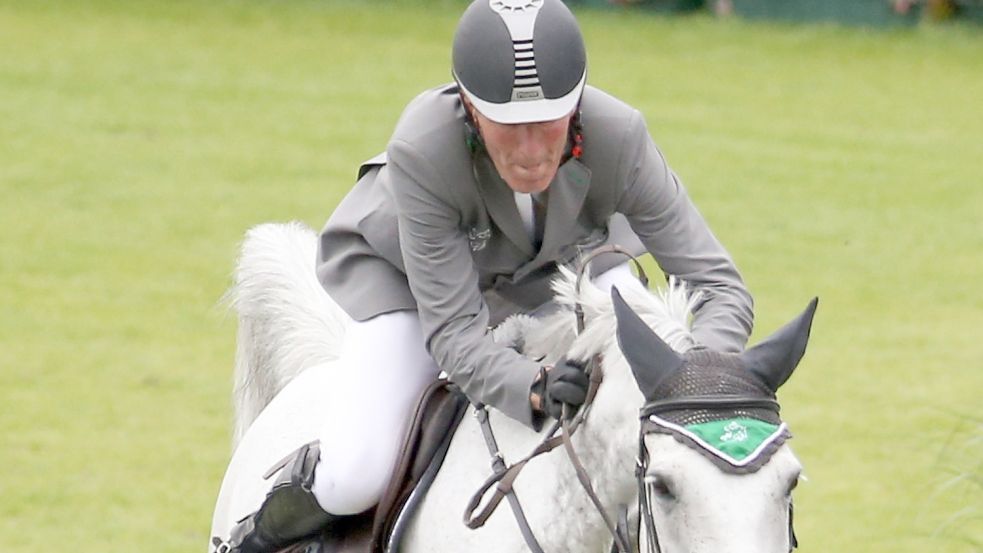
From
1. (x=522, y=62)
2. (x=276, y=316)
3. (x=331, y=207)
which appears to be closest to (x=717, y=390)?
(x=522, y=62)

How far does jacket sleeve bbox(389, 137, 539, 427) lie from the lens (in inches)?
152

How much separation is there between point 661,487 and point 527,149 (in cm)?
89

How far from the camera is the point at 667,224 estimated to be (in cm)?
409

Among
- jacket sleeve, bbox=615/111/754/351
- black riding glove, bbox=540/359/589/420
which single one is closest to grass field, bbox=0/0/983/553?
jacket sleeve, bbox=615/111/754/351

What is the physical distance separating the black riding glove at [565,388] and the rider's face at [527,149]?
414 millimetres

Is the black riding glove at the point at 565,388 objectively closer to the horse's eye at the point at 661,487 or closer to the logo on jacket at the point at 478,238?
the horse's eye at the point at 661,487

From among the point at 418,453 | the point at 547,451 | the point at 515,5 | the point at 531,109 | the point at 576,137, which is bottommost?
the point at 418,453

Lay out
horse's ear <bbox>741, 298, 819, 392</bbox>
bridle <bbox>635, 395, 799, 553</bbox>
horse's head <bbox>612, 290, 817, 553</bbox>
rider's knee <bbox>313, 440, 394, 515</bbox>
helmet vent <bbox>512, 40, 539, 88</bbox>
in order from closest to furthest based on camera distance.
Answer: horse's head <bbox>612, 290, 817, 553</bbox> < bridle <bbox>635, 395, 799, 553</bbox> < horse's ear <bbox>741, 298, 819, 392</bbox> < helmet vent <bbox>512, 40, 539, 88</bbox> < rider's knee <bbox>313, 440, 394, 515</bbox>

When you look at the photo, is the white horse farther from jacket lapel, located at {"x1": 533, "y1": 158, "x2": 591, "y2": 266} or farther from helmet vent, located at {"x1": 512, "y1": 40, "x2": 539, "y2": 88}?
helmet vent, located at {"x1": 512, "y1": 40, "x2": 539, "y2": 88}

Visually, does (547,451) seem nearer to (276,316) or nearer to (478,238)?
(478,238)

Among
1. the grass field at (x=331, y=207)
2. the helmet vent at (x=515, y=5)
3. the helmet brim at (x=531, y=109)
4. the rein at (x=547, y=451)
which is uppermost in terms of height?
the helmet vent at (x=515, y=5)

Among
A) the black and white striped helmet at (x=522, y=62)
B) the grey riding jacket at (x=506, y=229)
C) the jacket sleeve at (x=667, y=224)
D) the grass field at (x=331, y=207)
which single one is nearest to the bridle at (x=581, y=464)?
the grey riding jacket at (x=506, y=229)

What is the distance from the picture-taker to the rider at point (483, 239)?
146 inches

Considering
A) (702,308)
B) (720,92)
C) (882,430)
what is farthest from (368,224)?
(720,92)
